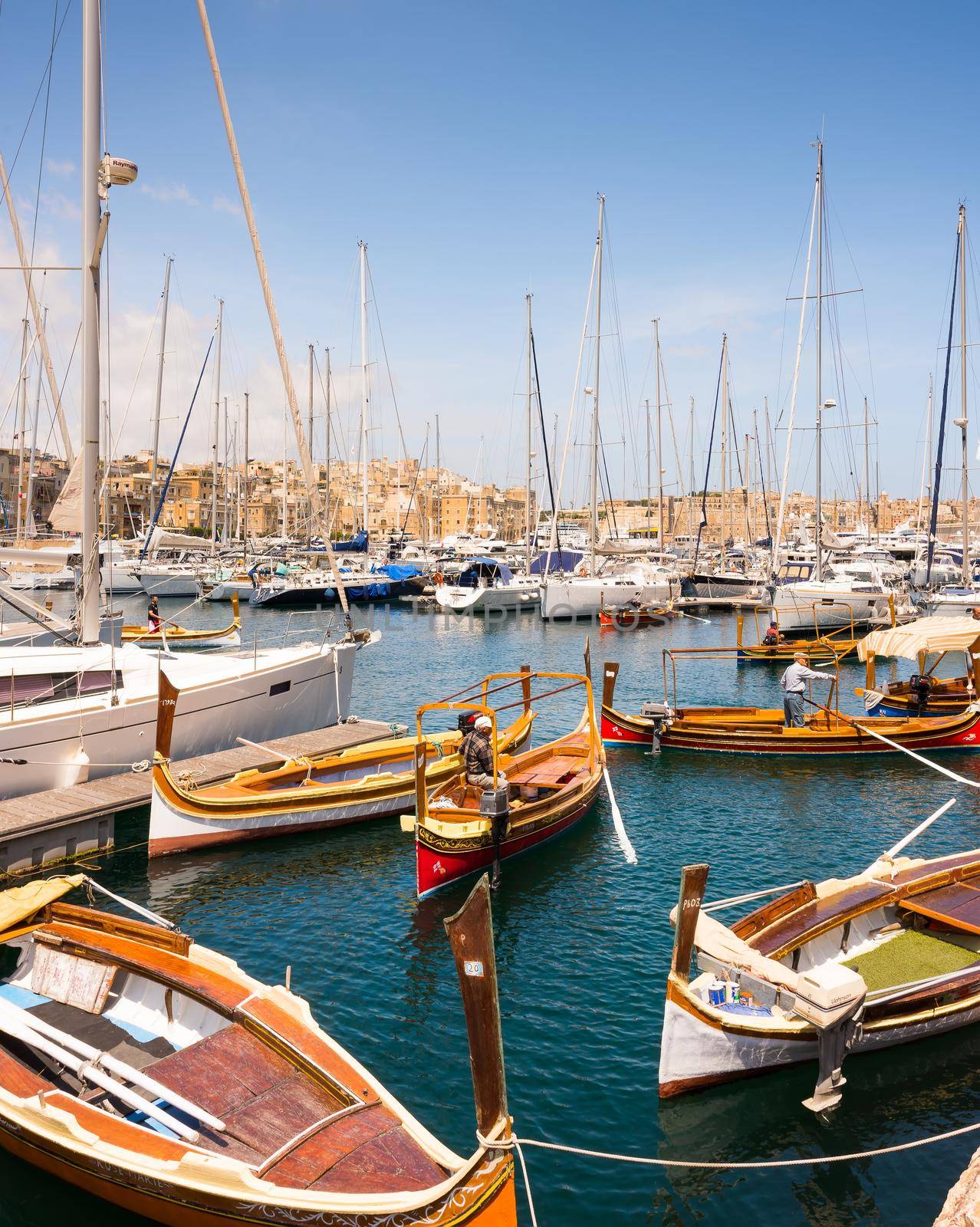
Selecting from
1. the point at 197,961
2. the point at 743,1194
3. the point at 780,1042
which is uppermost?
the point at 197,961

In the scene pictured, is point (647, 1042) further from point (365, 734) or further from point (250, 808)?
point (365, 734)

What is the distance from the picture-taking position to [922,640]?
24719 millimetres

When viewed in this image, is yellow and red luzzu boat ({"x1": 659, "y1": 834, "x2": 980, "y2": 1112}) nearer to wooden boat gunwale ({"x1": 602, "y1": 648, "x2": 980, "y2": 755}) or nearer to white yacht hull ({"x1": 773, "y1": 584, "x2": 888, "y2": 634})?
wooden boat gunwale ({"x1": 602, "y1": 648, "x2": 980, "y2": 755})

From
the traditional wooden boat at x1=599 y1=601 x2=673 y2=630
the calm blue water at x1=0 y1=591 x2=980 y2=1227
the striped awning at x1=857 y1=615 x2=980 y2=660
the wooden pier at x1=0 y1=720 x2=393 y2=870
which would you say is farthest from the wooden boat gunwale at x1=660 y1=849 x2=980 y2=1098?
the traditional wooden boat at x1=599 y1=601 x2=673 y2=630

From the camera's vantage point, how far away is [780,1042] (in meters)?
9.48

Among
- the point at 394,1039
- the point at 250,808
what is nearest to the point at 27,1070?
the point at 394,1039

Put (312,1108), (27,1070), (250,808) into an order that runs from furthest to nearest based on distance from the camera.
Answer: (250,808)
(27,1070)
(312,1108)

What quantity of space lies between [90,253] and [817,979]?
61.1ft

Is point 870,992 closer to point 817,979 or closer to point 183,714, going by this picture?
point 817,979

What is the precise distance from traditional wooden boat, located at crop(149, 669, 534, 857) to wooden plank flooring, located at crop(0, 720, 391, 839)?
656 mm

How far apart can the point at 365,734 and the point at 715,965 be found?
1379 centimetres

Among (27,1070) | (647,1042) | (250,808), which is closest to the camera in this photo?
(27,1070)

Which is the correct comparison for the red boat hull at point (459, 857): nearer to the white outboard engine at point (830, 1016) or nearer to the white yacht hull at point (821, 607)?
the white outboard engine at point (830, 1016)

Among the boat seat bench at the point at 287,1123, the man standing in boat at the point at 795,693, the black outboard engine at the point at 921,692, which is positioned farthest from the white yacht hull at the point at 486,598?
the boat seat bench at the point at 287,1123
